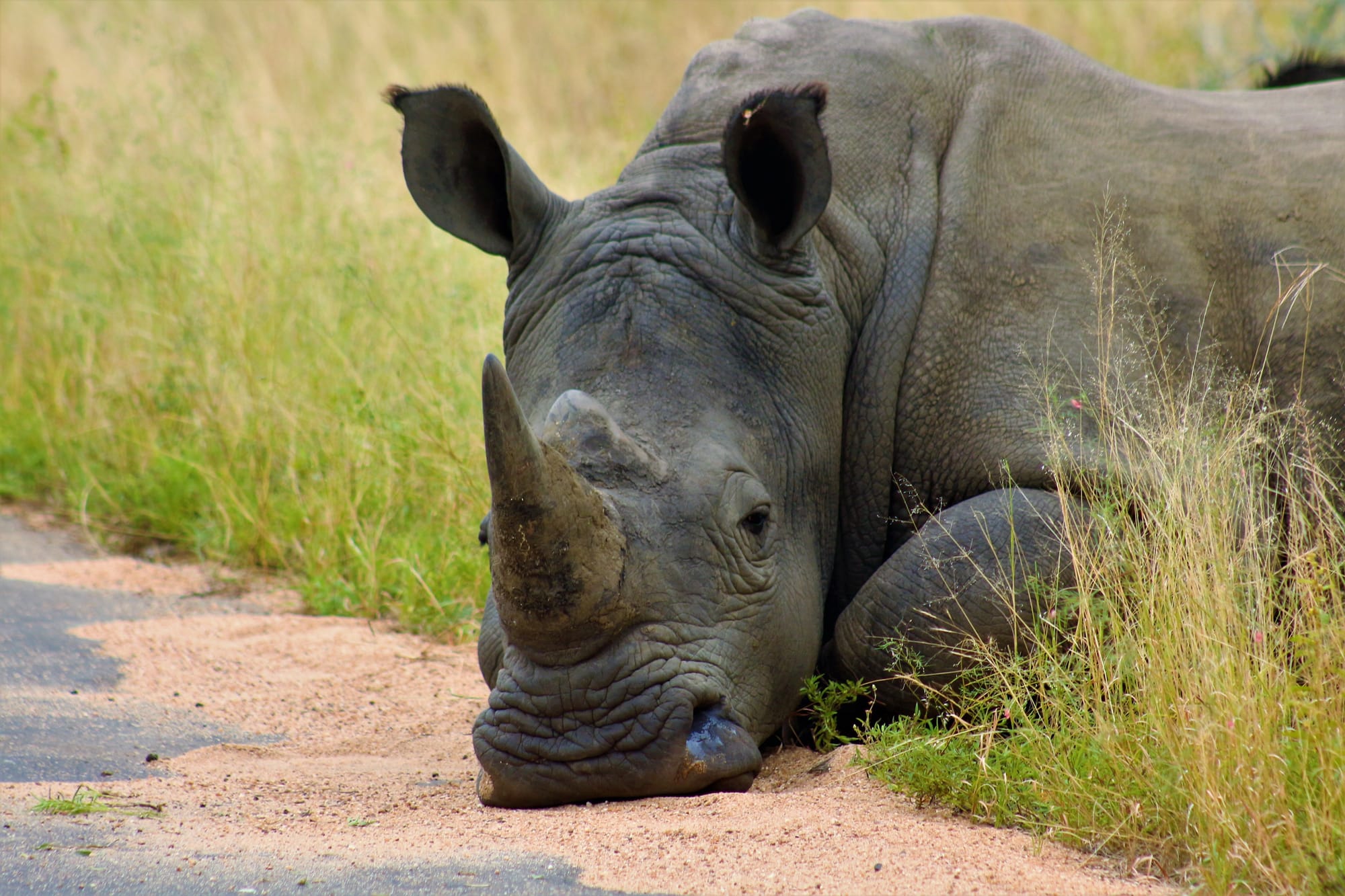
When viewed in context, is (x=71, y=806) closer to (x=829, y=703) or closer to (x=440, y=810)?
(x=440, y=810)

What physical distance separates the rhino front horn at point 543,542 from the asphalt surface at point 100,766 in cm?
62

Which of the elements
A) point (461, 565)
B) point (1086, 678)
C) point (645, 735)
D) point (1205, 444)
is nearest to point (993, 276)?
point (1205, 444)

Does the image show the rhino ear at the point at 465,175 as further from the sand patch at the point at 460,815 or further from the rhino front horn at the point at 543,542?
the sand patch at the point at 460,815

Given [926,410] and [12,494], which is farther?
[12,494]

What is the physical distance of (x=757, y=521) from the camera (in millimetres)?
4109

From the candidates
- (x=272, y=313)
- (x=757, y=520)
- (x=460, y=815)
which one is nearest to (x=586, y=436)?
(x=757, y=520)

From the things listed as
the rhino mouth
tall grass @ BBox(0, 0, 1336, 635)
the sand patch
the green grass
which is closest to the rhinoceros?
the rhino mouth

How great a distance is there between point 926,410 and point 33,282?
6380mm

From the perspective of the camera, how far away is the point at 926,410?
4547 millimetres

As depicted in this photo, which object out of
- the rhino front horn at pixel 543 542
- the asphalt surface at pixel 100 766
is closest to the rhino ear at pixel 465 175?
the rhino front horn at pixel 543 542

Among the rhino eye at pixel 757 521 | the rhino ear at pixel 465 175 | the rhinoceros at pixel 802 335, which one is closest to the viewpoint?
the rhinoceros at pixel 802 335

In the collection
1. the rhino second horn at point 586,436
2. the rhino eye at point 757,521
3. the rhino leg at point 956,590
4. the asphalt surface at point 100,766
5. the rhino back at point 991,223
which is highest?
the rhino back at point 991,223

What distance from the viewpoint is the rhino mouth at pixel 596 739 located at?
11.9 feet

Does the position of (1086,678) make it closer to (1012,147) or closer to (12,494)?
(1012,147)
